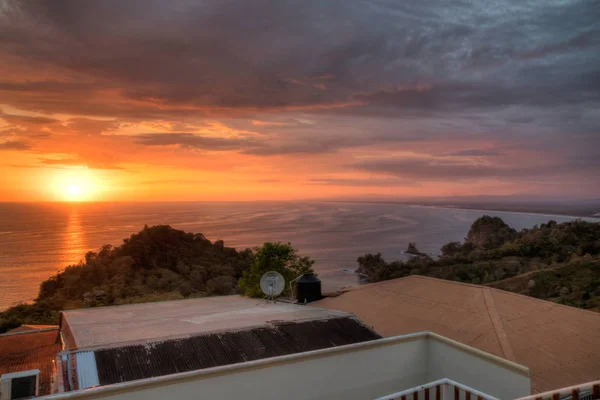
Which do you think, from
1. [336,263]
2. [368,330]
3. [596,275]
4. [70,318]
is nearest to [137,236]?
[336,263]

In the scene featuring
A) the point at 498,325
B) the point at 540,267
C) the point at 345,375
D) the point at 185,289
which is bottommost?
the point at 185,289

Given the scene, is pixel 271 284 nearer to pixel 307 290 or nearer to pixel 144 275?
pixel 307 290

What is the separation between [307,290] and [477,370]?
669cm

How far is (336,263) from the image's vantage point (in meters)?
45.5

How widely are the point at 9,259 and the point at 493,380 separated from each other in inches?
2438

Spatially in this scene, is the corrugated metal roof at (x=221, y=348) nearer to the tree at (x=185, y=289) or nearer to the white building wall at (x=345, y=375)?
the white building wall at (x=345, y=375)

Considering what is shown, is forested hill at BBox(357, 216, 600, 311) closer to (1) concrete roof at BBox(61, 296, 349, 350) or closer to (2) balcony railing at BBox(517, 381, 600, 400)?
(1) concrete roof at BBox(61, 296, 349, 350)

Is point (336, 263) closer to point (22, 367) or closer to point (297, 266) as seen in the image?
point (297, 266)

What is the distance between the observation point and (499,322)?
906cm

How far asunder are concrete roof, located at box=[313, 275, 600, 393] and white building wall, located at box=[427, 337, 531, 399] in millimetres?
552

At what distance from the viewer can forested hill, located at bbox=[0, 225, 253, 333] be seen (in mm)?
23781

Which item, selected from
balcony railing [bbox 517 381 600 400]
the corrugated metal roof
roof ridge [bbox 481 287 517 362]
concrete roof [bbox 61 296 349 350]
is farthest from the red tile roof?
roof ridge [bbox 481 287 517 362]

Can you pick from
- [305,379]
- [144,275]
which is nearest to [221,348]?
[305,379]

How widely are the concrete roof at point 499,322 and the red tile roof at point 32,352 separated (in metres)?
7.11
